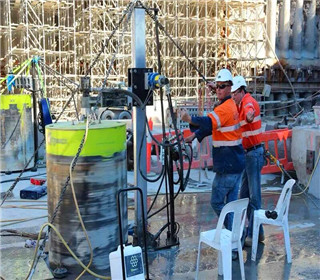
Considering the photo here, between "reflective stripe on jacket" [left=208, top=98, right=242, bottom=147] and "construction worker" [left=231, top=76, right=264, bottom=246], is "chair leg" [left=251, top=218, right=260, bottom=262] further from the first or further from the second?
"reflective stripe on jacket" [left=208, top=98, right=242, bottom=147]

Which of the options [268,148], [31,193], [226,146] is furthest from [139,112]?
[268,148]

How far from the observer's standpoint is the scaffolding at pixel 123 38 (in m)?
22.5

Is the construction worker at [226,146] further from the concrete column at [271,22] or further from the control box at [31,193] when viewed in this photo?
the concrete column at [271,22]

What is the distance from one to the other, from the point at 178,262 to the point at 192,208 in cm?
250

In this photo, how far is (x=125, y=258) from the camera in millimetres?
4090

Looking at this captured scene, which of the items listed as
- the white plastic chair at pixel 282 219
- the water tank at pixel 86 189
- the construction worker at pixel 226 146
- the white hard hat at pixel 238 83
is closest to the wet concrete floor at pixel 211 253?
the white plastic chair at pixel 282 219

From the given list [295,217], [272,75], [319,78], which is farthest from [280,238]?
[319,78]

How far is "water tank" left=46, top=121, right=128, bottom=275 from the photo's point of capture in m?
5.14

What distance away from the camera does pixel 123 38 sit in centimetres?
2325

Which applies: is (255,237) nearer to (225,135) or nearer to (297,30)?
(225,135)

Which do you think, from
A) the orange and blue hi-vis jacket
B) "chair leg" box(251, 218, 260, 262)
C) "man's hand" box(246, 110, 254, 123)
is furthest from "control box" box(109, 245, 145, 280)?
"man's hand" box(246, 110, 254, 123)

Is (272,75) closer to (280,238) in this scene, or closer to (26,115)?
(26,115)

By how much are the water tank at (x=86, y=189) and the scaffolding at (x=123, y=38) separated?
15.9 metres

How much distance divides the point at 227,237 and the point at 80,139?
6.31 feet
